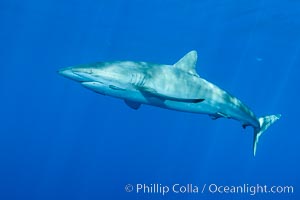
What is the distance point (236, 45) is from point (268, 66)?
903 cm

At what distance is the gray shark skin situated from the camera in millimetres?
5789

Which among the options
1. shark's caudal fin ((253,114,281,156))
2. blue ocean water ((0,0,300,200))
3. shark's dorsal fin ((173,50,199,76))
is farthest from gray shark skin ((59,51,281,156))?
blue ocean water ((0,0,300,200))

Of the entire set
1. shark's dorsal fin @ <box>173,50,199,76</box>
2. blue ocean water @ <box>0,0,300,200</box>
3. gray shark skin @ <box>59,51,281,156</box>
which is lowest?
gray shark skin @ <box>59,51,281,156</box>

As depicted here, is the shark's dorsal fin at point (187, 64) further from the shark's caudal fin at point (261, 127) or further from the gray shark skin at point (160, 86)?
the shark's caudal fin at point (261, 127)

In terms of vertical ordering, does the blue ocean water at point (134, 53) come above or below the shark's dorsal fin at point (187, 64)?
above

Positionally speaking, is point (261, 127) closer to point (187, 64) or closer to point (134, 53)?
point (187, 64)

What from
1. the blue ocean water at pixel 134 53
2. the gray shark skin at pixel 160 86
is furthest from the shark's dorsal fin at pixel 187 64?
the blue ocean water at pixel 134 53

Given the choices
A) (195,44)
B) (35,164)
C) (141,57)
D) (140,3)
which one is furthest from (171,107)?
(35,164)

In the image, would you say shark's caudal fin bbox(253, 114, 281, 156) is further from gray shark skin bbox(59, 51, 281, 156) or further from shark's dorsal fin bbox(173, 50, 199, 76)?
shark's dorsal fin bbox(173, 50, 199, 76)

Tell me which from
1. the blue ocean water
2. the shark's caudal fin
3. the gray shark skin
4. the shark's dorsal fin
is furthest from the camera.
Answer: the blue ocean water

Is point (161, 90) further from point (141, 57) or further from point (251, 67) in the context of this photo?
point (251, 67)

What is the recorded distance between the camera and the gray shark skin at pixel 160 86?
5789 millimetres

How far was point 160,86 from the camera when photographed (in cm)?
652

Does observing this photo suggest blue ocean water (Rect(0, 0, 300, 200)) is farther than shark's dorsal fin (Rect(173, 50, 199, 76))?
Yes
